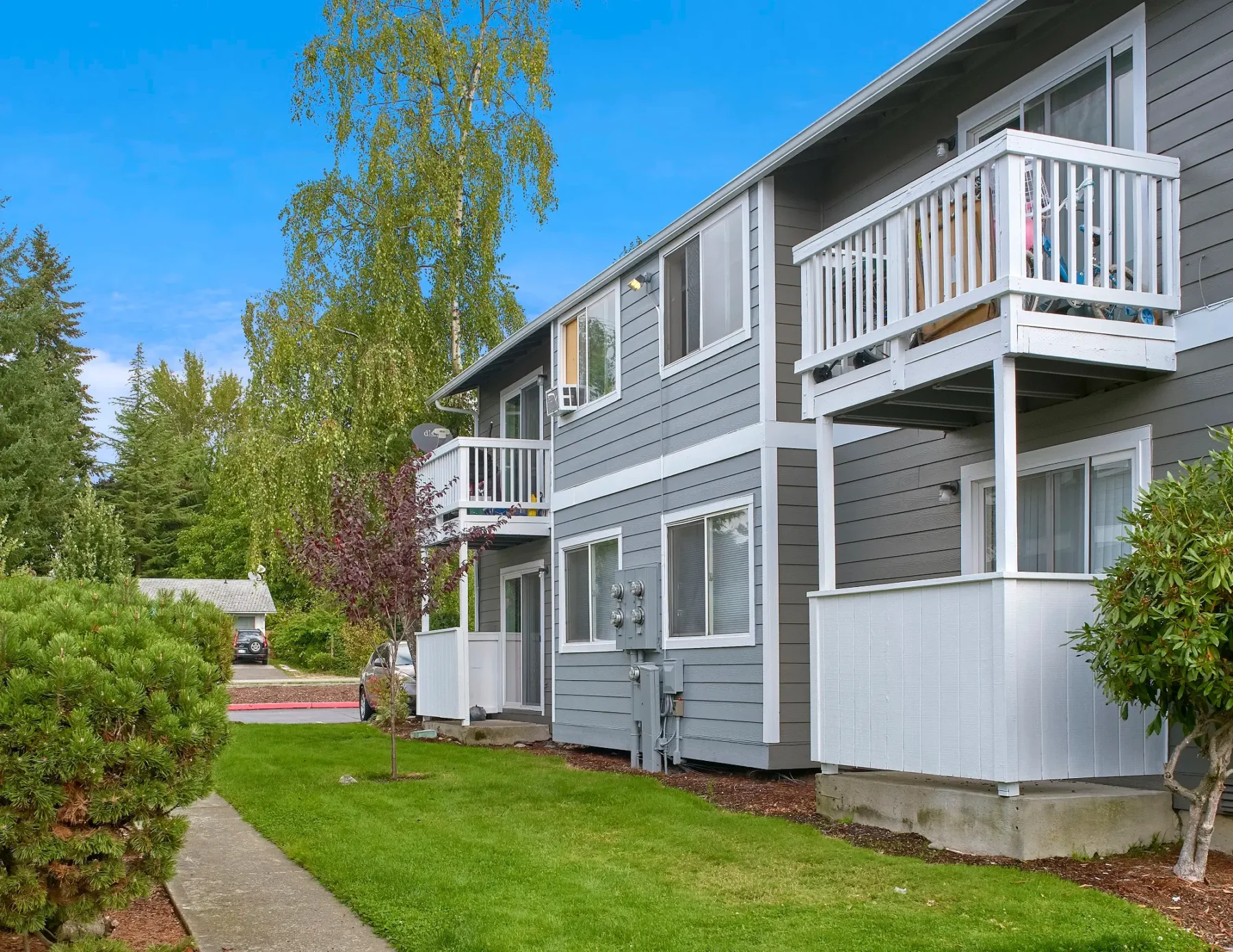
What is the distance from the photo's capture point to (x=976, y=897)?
645 cm

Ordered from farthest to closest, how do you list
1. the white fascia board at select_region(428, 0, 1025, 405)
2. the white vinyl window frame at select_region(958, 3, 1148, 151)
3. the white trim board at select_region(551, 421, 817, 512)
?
1. the white trim board at select_region(551, 421, 817, 512)
2. the white fascia board at select_region(428, 0, 1025, 405)
3. the white vinyl window frame at select_region(958, 3, 1148, 151)

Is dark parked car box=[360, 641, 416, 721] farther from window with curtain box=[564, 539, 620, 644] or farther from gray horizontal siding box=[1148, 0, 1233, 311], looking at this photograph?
gray horizontal siding box=[1148, 0, 1233, 311]

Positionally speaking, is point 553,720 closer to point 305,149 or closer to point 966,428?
point 966,428

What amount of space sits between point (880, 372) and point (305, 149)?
60.8ft

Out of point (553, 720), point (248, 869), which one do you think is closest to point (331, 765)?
point (553, 720)

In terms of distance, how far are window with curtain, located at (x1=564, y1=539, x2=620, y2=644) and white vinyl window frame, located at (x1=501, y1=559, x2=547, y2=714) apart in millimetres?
2030

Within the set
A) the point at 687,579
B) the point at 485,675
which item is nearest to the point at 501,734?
the point at 485,675

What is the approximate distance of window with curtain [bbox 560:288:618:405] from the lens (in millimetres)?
14932

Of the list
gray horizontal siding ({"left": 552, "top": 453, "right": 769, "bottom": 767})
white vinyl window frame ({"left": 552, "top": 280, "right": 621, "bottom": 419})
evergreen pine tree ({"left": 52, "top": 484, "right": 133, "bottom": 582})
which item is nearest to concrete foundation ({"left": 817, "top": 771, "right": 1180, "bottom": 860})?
gray horizontal siding ({"left": 552, "top": 453, "right": 769, "bottom": 767})

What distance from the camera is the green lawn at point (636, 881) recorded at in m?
5.86

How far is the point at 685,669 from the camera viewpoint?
1283 cm

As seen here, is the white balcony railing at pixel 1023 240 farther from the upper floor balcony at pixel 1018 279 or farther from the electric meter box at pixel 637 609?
the electric meter box at pixel 637 609

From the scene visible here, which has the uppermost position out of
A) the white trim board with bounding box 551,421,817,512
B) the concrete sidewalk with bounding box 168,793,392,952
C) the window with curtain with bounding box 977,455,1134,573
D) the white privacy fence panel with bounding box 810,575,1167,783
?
the white trim board with bounding box 551,421,817,512

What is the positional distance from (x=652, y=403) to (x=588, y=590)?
2.69 metres
